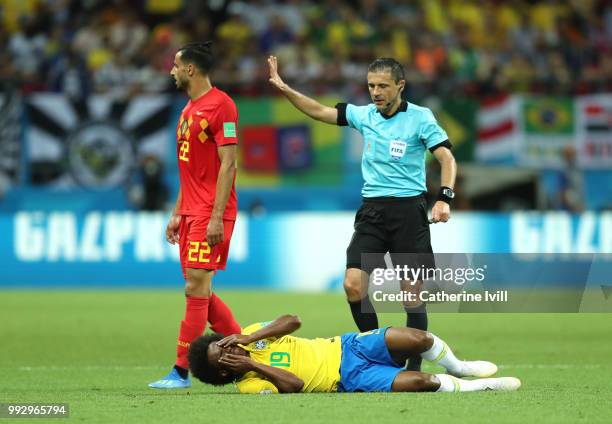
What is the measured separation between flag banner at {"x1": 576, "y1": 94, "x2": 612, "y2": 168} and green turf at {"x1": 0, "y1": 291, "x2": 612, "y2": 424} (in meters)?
6.38

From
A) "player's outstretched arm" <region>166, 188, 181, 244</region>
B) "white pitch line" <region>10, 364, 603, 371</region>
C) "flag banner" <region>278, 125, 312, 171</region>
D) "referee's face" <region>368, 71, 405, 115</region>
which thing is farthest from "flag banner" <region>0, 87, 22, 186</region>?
"referee's face" <region>368, 71, 405, 115</region>

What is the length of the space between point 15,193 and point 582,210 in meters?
9.48

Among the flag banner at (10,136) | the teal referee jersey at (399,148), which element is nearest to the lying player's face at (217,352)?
the teal referee jersey at (399,148)

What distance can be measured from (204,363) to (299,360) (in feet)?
1.95

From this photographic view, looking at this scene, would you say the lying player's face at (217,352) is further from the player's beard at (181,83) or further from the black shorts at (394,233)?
the player's beard at (181,83)

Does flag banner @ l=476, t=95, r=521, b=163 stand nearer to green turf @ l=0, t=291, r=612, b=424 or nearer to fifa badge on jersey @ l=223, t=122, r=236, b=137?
green turf @ l=0, t=291, r=612, b=424

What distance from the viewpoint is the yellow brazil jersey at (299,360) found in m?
7.90

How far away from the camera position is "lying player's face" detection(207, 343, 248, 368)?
780 centimetres

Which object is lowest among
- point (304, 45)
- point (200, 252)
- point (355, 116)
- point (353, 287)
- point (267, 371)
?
point (267, 371)

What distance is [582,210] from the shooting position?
21.5 m

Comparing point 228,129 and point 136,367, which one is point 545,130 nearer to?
point 136,367

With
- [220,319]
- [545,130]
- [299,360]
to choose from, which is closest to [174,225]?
[220,319]

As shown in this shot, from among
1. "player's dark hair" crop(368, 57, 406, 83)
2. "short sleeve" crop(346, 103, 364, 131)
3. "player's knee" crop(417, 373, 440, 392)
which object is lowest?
"player's knee" crop(417, 373, 440, 392)

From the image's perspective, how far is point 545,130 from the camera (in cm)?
2167
